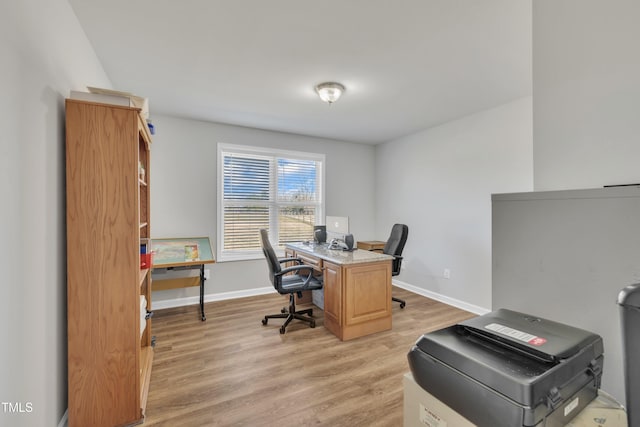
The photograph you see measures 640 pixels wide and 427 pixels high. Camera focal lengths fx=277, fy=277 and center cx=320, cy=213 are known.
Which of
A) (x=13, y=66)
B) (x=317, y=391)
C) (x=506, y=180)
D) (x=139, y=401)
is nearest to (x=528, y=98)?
(x=506, y=180)

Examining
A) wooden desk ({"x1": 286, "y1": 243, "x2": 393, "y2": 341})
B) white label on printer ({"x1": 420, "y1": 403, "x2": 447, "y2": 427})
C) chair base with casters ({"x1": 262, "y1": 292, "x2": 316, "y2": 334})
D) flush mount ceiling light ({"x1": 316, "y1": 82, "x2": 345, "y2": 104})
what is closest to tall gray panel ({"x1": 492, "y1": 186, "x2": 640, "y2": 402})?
white label on printer ({"x1": 420, "y1": 403, "x2": 447, "y2": 427})

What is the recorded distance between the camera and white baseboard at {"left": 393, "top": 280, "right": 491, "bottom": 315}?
3.51m

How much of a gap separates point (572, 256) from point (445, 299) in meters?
3.41

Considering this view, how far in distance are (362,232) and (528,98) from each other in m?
3.10

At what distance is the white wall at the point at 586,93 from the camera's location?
34.3 inches

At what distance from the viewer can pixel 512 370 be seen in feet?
2.15

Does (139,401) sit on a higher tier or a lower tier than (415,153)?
lower

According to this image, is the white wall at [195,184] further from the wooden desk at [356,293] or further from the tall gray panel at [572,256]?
the tall gray panel at [572,256]

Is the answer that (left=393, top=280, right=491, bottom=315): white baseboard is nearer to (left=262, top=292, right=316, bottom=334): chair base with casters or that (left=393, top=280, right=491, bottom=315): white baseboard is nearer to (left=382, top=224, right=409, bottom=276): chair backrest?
(left=382, top=224, right=409, bottom=276): chair backrest

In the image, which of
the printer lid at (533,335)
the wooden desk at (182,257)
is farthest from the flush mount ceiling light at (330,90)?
the printer lid at (533,335)

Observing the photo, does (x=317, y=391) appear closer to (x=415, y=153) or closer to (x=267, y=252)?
(x=267, y=252)

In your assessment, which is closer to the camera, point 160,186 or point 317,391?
point 317,391

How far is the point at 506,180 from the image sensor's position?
3217mm

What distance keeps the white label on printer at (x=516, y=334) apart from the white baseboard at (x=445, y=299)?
3088mm
